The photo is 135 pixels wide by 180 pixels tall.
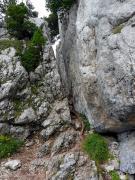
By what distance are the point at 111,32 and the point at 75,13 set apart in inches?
225

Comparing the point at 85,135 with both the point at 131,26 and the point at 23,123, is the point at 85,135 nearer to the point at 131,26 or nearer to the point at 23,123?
the point at 23,123

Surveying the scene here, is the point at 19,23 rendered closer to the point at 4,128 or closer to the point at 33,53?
the point at 33,53

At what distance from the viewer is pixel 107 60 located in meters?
17.5

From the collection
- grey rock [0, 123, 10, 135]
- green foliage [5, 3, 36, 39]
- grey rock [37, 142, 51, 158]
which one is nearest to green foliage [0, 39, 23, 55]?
green foliage [5, 3, 36, 39]

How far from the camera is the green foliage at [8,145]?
1979cm

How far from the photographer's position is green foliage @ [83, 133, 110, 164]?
1816 cm

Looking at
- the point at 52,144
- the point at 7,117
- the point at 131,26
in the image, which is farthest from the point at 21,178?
the point at 131,26

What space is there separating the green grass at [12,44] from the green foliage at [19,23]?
5.07ft

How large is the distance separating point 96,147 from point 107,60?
468cm

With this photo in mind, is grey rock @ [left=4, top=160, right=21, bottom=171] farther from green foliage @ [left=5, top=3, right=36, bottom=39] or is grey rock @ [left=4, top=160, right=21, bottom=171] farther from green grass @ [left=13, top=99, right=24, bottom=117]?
green foliage @ [left=5, top=3, right=36, bottom=39]

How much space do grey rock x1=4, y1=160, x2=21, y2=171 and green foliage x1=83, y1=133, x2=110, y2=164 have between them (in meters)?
3.67

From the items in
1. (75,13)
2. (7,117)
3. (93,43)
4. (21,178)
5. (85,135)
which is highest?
(75,13)

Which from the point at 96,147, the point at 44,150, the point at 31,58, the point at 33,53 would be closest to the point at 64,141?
the point at 44,150

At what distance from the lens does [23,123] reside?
68.8 feet
